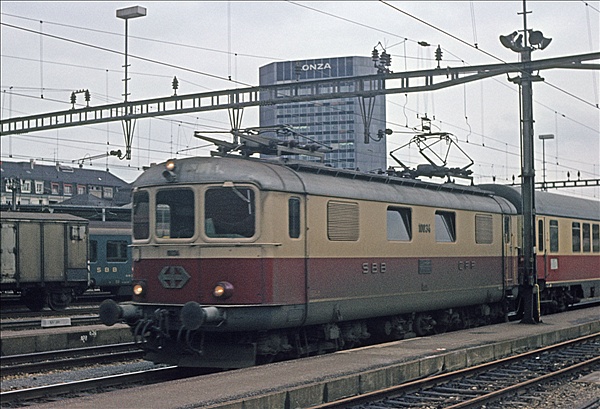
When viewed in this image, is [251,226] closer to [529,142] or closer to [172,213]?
[172,213]

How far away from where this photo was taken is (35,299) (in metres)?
26.9

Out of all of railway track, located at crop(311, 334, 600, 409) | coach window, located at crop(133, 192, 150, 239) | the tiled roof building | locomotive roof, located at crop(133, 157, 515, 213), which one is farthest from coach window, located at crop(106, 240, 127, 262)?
the tiled roof building

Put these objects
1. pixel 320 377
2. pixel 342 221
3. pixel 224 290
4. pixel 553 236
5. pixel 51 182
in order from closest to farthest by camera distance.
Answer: pixel 320 377 → pixel 224 290 → pixel 342 221 → pixel 553 236 → pixel 51 182

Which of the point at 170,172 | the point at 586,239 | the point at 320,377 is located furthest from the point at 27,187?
the point at 320,377

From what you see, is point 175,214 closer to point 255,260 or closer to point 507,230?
point 255,260

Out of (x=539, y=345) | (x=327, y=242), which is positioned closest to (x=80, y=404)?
(x=327, y=242)

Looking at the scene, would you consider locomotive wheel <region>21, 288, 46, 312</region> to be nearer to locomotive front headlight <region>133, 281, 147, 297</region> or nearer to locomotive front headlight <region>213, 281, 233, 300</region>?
locomotive front headlight <region>133, 281, 147, 297</region>

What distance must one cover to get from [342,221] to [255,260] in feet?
7.58

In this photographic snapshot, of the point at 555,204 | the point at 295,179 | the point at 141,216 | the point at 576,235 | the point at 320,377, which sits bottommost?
the point at 320,377

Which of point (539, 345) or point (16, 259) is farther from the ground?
point (16, 259)

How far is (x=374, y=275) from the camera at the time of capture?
1500 centimetres

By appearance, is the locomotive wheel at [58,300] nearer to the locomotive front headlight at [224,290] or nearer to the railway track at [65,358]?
the railway track at [65,358]

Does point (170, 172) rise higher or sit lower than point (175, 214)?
higher

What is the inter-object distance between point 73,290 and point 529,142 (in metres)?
16.1
